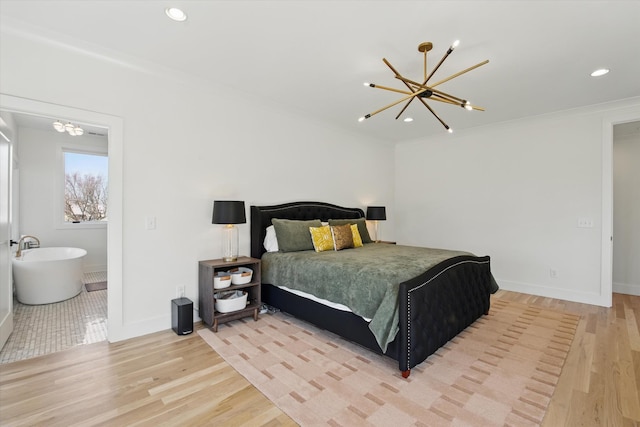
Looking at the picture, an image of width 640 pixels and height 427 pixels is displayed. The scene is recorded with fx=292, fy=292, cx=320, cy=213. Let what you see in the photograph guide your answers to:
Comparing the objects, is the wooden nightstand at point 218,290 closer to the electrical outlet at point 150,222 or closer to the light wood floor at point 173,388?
the light wood floor at point 173,388

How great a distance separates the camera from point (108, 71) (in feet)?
8.92

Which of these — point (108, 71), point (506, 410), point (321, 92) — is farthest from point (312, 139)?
point (506, 410)

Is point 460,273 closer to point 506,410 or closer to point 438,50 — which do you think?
point 506,410

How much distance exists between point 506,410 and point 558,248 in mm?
3383

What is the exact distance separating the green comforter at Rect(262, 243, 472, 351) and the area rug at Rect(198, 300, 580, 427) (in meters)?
0.36

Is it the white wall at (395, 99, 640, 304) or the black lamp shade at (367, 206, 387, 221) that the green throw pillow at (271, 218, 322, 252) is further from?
the white wall at (395, 99, 640, 304)

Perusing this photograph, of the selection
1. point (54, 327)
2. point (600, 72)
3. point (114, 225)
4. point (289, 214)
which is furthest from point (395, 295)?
point (54, 327)

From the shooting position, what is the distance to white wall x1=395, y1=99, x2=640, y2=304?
3.99m

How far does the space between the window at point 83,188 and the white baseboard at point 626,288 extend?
28.5 feet

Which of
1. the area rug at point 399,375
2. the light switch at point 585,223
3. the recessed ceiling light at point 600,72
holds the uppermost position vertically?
the recessed ceiling light at point 600,72

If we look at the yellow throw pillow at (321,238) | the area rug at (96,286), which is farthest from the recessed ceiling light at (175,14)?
the area rug at (96,286)

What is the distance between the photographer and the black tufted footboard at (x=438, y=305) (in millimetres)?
2166

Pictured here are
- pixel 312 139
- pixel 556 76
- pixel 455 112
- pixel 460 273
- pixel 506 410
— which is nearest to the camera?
pixel 506 410

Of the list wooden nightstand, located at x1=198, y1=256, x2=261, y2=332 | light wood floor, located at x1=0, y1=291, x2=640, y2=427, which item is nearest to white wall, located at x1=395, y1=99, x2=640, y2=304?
light wood floor, located at x1=0, y1=291, x2=640, y2=427
